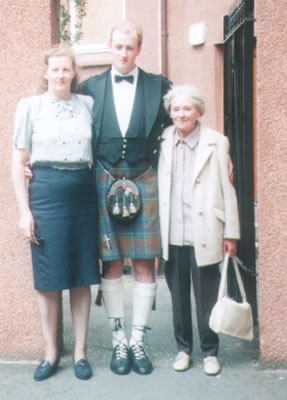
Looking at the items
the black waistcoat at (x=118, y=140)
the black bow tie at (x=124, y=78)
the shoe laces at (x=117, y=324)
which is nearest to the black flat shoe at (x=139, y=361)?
the shoe laces at (x=117, y=324)

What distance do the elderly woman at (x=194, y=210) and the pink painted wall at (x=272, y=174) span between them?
244mm

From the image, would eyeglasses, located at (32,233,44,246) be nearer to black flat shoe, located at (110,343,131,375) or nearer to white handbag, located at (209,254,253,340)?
black flat shoe, located at (110,343,131,375)

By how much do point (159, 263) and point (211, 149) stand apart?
318cm

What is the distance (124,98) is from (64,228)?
33.9 inches

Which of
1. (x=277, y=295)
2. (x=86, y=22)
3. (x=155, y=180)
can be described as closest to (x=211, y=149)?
(x=155, y=180)

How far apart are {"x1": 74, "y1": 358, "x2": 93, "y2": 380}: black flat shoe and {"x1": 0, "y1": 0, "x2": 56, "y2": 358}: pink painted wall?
0.42 m

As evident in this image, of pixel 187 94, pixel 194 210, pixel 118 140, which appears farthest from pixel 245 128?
pixel 118 140

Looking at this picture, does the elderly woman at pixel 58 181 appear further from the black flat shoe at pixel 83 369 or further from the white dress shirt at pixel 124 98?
the white dress shirt at pixel 124 98

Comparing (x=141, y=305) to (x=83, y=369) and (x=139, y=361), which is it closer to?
(x=139, y=361)

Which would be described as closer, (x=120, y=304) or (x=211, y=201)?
(x=211, y=201)

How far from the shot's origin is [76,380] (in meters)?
3.83

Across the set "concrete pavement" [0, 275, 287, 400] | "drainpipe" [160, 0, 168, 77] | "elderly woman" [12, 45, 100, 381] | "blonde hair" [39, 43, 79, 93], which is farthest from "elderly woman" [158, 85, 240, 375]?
"drainpipe" [160, 0, 168, 77]

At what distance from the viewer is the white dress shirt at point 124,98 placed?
3797mm

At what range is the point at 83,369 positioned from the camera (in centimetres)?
385
